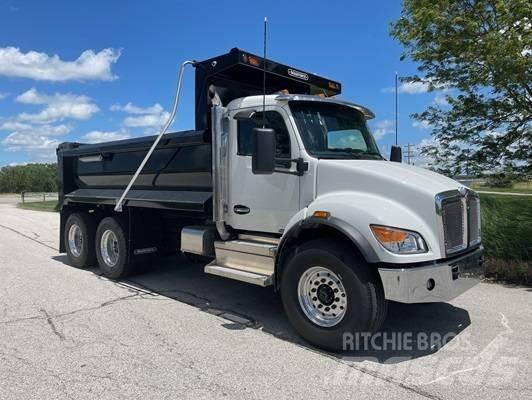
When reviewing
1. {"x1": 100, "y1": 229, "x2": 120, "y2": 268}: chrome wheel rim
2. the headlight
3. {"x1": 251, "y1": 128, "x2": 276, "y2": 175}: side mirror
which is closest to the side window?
{"x1": 251, "y1": 128, "x2": 276, "y2": 175}: side mirror

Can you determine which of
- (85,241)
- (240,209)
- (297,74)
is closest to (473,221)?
(240,209)

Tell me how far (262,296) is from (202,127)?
2.44m

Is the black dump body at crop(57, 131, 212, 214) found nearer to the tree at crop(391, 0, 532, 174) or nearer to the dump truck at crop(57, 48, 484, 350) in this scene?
the dump truck at crop(57, 48, 484, 350)

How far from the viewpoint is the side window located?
525 centimetres

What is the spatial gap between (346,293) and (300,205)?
1.15 meters

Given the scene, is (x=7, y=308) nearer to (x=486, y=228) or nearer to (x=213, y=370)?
(x=213, y=370)

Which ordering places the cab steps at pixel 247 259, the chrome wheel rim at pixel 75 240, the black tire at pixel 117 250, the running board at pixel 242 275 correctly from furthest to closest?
the chrome wheel rim at pixel 75 240 → the black tire at pixel 117 250 → the cab steps at pixel 247 259 → the running board at pixel 242 275

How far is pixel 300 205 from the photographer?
5168mm

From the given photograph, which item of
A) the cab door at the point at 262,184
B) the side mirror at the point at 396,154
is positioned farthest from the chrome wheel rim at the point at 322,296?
the side mirror at the point at 396,154

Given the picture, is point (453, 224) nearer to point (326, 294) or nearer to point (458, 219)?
point (458, 219)

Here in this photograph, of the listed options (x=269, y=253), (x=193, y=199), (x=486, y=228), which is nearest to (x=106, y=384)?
(x=269, y=253)

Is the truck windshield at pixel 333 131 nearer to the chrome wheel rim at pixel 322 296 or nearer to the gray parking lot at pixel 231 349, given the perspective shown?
the chrome wheel rim at pixel 322 296

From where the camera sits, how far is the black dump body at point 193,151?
6.11 m

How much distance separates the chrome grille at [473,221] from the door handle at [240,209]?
2446 mm
